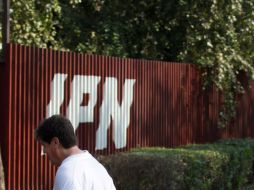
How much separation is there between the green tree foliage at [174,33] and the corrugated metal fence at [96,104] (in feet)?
2.20

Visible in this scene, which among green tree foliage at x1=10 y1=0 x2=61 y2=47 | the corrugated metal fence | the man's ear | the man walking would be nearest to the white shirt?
the man walking

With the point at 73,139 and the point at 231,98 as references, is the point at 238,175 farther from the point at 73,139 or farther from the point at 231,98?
the point at 73,139

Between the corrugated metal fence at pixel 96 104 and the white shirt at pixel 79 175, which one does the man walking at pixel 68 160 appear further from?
→ the corrugated metal fence at pixel 96 104

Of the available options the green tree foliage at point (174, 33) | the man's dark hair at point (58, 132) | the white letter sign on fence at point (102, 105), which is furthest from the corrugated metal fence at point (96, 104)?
the man's dark hair at point (58, 132)

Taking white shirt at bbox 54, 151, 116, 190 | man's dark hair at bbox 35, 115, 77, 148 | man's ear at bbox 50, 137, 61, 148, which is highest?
man's dark hair at bbox 35, 115, 77, 148

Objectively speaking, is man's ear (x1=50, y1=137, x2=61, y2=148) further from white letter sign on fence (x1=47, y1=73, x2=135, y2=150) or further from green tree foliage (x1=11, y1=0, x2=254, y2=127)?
green tree foliage (x1=11, y1=0, x2=254, y2=127)

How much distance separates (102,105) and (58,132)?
22.6 feet

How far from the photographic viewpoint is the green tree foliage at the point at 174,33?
15334mm

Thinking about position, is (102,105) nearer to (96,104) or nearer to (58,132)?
(96,104)

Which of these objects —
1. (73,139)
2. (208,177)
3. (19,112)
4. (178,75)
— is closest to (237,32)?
(178,75)

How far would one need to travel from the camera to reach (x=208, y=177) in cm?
1155

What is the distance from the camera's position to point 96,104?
11.2m

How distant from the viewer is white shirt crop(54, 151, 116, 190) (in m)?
4.32

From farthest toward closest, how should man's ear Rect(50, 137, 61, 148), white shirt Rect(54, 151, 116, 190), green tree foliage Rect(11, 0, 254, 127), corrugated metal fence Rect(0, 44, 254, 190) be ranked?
green tree foliage Rect(11, 0, 254, 127)
corrugated metal fence Rect(0, 44, 254, 190)
man's ear Rect(50, 137, 61, 148)
white shirt Rect(54, 151, 116, 190)
